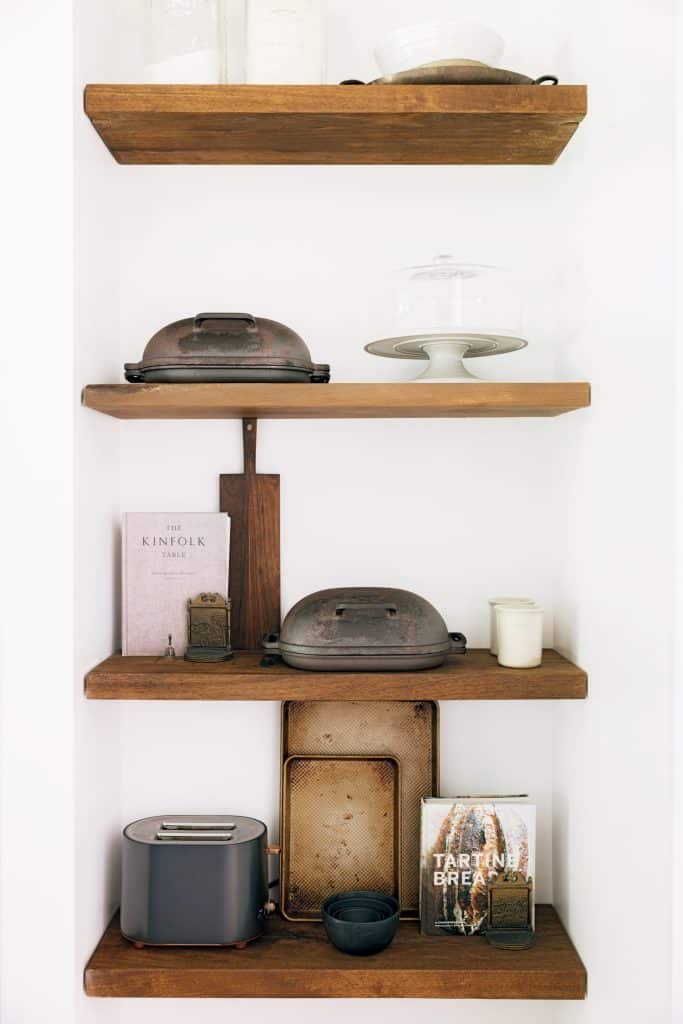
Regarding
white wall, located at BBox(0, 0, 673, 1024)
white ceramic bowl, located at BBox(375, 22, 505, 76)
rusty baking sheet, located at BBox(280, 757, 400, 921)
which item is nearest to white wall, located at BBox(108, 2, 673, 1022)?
white wall, located at BBox(0, 0, 673, 1024)

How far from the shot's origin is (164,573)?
5.48ft

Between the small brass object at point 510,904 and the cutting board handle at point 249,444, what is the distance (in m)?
0.86

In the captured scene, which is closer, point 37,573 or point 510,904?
point 37,573

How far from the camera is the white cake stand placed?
1534 millimetres

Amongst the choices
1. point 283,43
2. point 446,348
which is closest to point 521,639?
point 446,348

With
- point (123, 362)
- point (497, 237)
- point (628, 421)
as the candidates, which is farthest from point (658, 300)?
point (123, 362)

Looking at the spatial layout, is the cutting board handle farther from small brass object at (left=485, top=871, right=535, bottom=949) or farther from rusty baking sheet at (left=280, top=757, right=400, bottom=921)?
small brass object at (left=485, top=871, right=535, bottom=949)

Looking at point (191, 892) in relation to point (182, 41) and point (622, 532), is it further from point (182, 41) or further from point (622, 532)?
point (182, 41)

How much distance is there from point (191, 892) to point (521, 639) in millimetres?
699

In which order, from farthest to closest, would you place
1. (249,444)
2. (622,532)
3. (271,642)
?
(249,444) < (271,642) < (622,532)

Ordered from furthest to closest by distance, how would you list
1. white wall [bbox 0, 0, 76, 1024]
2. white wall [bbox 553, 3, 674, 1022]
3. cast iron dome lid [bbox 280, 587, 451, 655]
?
cast iron dome lid [bbox 280, 587, 451, 655], white wall [bbox 0, 0, 76, 1024], white wall [bbox 553, 3, 674, 1022]

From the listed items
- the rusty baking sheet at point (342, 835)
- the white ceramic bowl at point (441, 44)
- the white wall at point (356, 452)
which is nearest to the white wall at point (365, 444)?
the white wall at point (356, 452)

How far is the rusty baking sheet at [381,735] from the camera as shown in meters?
1.69

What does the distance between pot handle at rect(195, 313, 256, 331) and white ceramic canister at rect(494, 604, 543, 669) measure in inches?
25.9
